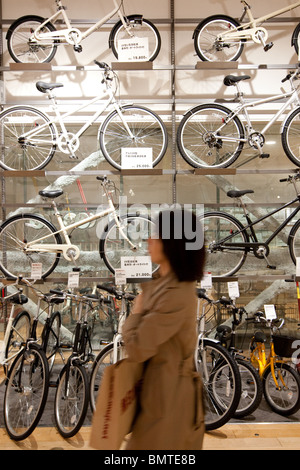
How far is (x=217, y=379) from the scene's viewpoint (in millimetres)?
3535

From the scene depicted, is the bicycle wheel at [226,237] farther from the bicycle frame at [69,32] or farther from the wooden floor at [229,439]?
the bicycle frame at [69,32]

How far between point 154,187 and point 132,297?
158cm

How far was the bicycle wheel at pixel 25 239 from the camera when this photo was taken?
4227mm

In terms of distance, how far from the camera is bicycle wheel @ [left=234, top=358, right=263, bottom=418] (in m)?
3.48

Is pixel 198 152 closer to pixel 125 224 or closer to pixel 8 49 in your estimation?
pixel 125 224

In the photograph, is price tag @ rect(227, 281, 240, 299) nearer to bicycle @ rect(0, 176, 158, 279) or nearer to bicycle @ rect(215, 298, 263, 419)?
bicycle @ rect(215, 298, 263, 419)

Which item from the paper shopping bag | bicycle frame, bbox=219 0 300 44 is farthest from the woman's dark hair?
bicycle frame, bbox=219 0 300 44

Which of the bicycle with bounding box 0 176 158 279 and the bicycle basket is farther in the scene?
the bicycle with bounding box 0 176 158 279

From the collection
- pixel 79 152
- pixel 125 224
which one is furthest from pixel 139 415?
pixel 79 152

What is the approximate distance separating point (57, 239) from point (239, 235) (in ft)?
5.90

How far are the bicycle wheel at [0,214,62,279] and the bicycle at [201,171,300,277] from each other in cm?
151

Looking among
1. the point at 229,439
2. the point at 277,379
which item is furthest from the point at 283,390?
the point at 229,439

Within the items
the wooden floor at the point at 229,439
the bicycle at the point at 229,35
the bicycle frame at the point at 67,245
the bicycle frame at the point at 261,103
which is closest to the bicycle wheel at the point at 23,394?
the wooden floor at the point at 229,439
